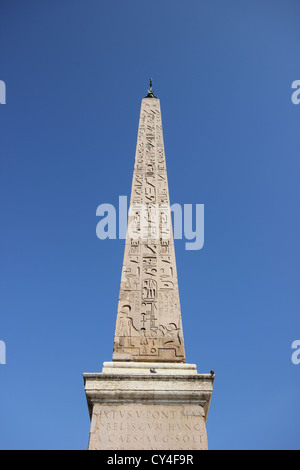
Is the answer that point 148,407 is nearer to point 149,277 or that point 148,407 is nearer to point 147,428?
point 147,428

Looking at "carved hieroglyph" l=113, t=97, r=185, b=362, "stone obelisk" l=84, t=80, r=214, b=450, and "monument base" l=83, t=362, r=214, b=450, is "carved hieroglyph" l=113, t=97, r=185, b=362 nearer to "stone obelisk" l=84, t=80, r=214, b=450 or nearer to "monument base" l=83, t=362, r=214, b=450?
"stone obelisk" l=84, t=80, r=214, b=450

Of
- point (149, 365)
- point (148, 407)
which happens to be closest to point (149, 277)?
point (149, 365)

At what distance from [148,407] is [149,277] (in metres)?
1.71

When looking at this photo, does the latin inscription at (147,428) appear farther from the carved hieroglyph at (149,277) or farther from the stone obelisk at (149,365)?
the carved hieroglyph at (149,277)

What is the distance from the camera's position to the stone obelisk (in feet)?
12.7

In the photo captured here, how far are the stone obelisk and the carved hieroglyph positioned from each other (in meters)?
0.01

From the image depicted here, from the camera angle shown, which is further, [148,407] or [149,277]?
[149,277]

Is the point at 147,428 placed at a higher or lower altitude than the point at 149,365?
lower

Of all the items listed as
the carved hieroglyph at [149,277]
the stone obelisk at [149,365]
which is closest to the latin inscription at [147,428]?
the stone obelisk at [149,365]

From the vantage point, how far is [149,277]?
17.5ft

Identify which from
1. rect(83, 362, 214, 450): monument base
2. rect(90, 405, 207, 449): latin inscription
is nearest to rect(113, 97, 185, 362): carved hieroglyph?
rect(83, 362, 214, 450): monument base
